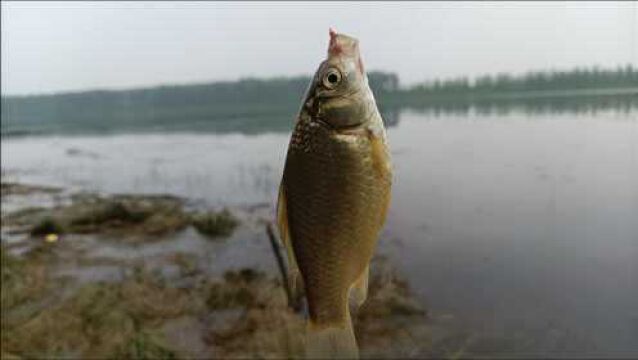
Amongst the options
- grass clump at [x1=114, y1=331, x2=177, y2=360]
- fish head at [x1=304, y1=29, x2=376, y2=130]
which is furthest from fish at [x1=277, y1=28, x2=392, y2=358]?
grass clump at [x1=114, y1=331, x2=177, y2=360]

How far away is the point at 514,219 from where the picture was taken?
63.8 feet

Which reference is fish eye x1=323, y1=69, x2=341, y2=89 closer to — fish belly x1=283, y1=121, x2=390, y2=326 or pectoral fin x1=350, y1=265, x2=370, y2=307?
fish belly x1=283, y1=121, x2=390, y2=326

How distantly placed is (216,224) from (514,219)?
35.6ft

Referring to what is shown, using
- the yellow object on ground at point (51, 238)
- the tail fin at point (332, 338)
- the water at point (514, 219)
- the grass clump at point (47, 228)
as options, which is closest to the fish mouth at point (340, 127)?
the tail fin at point (332, 338)

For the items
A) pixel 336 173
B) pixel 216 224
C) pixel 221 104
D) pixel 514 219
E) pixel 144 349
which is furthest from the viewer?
pixel 221 104

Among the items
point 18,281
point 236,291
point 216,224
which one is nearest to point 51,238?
point 216,224

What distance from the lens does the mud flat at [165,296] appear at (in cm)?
1162

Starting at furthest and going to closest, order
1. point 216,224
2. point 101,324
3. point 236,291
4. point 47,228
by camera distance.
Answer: point 47,228
point 216,224
point 236,291
point 101,324

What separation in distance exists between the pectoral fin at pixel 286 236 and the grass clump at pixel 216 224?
2044 cm

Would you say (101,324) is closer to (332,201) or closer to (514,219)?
(332,201)

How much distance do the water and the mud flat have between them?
5.84 feet

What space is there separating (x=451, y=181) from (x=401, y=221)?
4514mm

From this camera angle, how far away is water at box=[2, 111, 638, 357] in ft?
44.2

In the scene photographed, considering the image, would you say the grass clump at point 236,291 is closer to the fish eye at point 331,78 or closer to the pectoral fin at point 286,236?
the pectoral fin at point 286,236
